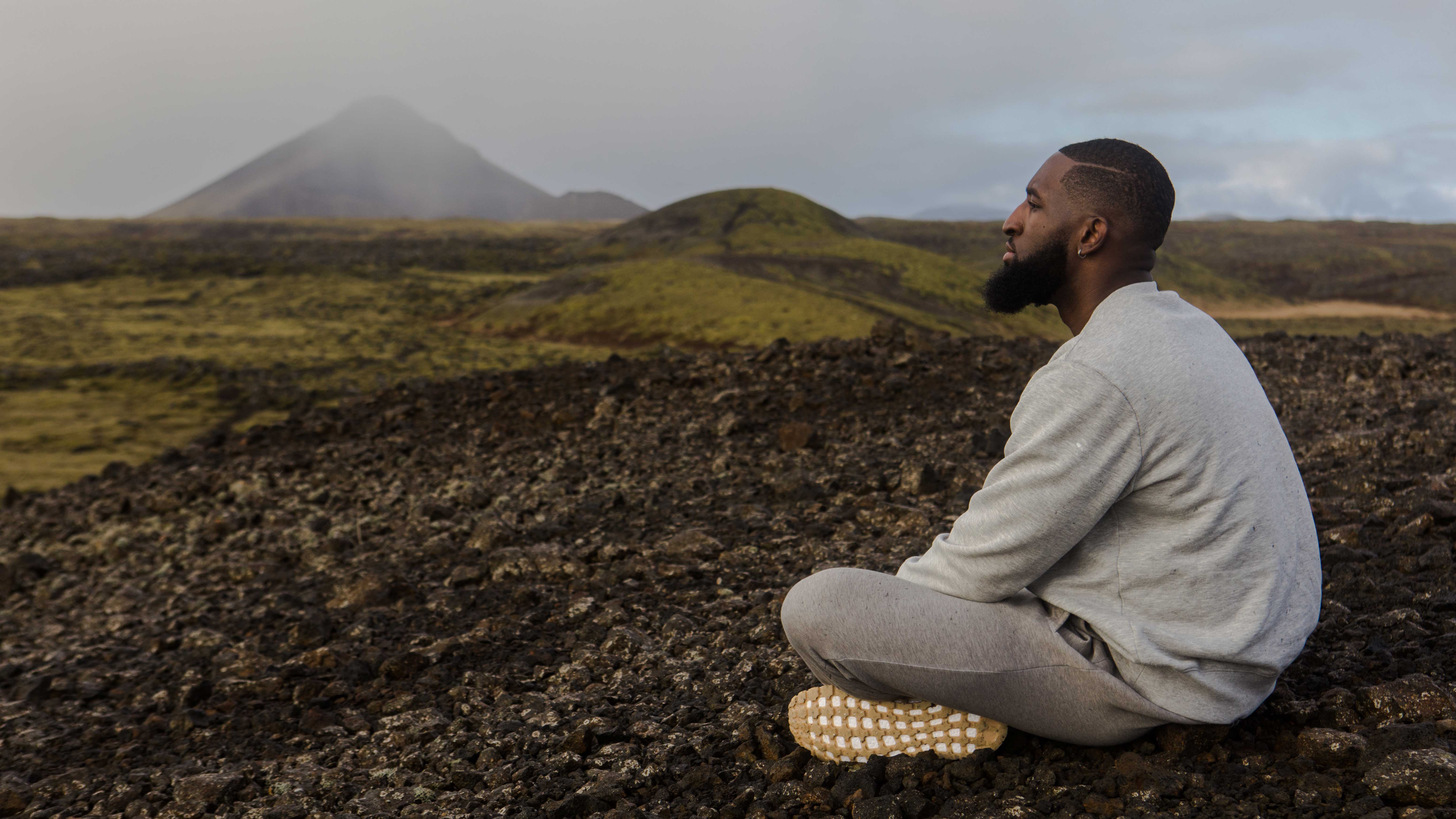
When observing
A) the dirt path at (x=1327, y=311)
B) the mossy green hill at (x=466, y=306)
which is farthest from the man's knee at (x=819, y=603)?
the dirt path at (x=1327, y=311)

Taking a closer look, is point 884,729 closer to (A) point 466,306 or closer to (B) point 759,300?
(B) point 759,300

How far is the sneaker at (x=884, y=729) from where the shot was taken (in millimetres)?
2641

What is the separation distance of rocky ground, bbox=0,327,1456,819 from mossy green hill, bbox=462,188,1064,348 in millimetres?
7467

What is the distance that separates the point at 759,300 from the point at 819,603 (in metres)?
20.4

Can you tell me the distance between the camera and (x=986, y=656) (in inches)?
93.9

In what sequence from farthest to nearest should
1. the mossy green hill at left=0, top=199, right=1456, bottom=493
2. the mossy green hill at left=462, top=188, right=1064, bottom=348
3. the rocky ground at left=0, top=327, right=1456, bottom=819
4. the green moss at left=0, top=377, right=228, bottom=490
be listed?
the mossy green hill at left=462, top=188, right=1064, bottom=348 < the mossy green hill at left=0, top=199, right=1456, bottom=493 < the green moss at left=0, top=377, right=228, bottom=490 < the rocky ground at left=0, top=327, right=1456, bottom=819

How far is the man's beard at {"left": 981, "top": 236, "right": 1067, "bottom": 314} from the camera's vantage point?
2.43m

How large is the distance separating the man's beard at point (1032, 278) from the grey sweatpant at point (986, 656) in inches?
31.7

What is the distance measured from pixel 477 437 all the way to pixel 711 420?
93.4 inches

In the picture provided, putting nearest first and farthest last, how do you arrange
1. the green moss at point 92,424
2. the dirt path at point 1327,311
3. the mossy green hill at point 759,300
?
the green moss at point 92,424 → the mossy green hill at point 759,300 → the dirt path at point 1327,311

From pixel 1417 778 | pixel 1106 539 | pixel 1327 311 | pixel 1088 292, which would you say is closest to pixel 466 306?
pixel 1088 292

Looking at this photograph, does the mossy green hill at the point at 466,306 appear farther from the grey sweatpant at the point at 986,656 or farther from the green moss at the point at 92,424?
the grey sweatpant at the point at 986,656

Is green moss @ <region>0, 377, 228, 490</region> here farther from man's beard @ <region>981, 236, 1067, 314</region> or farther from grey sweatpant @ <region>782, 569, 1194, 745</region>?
man's beard @ <region>981, 236, 1067, 314</region>

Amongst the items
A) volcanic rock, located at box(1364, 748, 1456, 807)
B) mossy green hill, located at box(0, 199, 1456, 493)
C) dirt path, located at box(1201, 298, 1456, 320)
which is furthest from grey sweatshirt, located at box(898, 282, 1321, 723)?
dirt path, located at box(1201, 298, 1456, 320)
